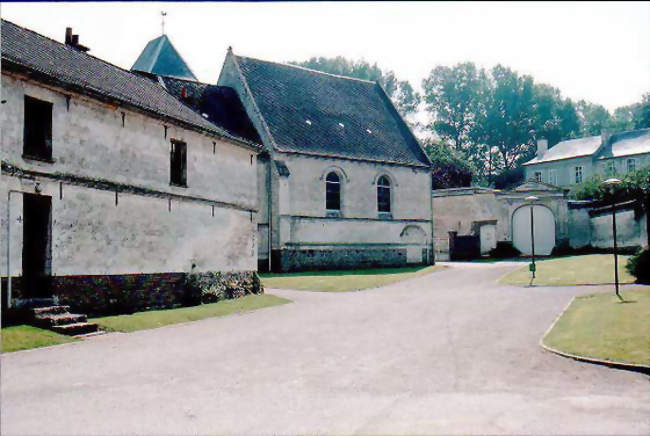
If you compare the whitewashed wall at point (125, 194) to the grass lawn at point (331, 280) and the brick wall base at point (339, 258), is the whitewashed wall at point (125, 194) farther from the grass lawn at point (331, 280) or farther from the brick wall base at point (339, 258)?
the brick wall base at point (339, 258)

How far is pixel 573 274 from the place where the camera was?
83.8 feet

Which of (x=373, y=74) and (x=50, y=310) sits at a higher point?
(x=373, y=74)

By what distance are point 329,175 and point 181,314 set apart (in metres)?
19.8

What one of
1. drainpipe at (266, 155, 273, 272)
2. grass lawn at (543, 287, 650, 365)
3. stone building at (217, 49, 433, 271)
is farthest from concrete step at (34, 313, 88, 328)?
drainpipe at (266, 155, 273, 272)

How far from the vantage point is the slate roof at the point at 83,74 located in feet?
49.7

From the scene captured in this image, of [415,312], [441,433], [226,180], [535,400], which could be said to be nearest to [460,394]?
[535,400]

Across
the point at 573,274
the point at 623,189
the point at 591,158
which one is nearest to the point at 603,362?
Answer: the point at 573,274

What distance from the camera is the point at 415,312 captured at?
57.1 feet

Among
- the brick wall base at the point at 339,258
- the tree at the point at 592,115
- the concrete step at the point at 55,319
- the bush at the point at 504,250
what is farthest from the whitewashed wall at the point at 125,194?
the tree at the point at 592,115

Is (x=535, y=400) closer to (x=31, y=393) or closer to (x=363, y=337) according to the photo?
(x=363, y=337)

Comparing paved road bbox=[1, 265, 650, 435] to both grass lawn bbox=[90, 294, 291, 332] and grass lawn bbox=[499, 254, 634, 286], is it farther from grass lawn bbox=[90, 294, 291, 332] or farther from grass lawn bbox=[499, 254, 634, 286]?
grass lawn bbox=[499, 254, 634, 286]

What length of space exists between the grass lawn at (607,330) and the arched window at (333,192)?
65.1 ft

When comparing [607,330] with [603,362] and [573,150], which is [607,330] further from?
[573,150]

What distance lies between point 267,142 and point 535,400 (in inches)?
1062
